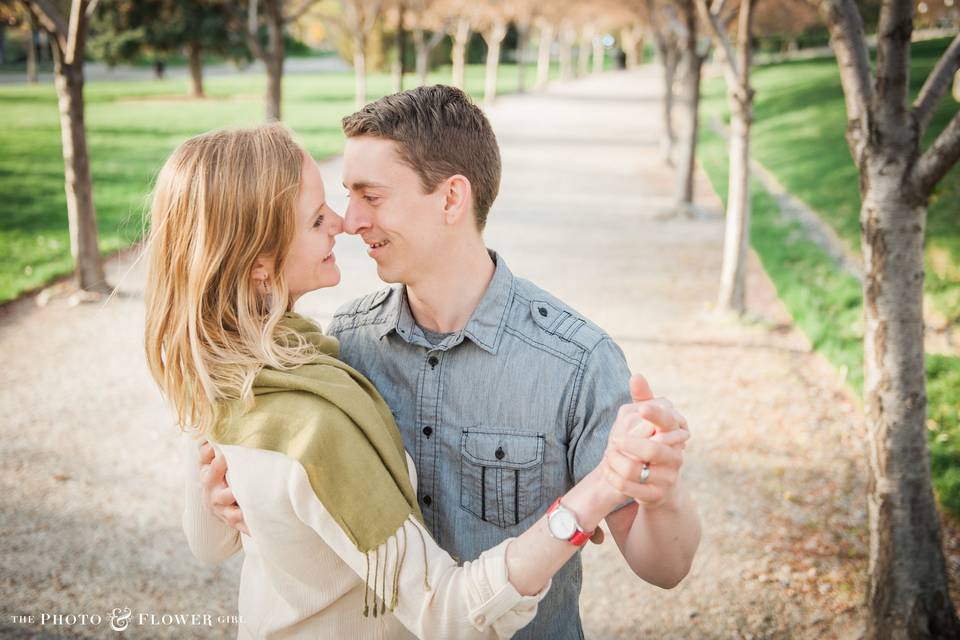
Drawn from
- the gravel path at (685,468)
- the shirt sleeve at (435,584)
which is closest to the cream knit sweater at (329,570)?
the shirt sleeve at (435,584)

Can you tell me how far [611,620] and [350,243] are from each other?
7.68 metres

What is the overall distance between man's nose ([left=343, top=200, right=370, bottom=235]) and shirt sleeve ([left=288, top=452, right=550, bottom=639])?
34.0 inches

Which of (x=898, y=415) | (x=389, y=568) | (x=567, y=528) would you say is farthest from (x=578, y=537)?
(x=898, y=415)

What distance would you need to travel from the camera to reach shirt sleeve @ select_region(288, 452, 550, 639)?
168cm

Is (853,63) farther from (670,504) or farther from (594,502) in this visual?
(594,502)

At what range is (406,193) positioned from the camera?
2.29 metres

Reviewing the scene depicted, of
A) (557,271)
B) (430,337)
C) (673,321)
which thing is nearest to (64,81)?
(557,271)

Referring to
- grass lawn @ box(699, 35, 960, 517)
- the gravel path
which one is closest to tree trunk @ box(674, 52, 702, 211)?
grass lawn @ box(699, 35, 960, 517)

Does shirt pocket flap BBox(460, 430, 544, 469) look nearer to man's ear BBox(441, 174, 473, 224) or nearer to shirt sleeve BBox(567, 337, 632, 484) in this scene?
shirt sleeve BBox(567, 337, 632, 484)

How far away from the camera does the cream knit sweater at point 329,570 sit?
169 centimetres

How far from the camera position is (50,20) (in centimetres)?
736

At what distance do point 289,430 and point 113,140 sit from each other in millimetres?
19976

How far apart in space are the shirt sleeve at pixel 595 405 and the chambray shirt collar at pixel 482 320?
0.27m

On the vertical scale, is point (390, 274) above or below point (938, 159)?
below
